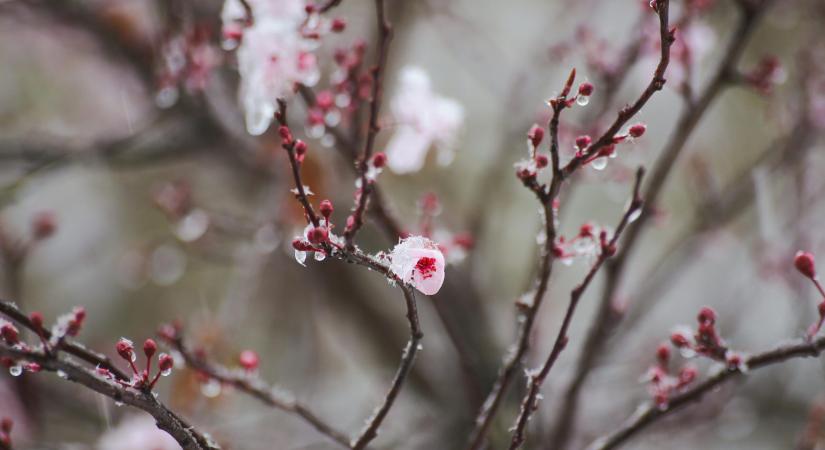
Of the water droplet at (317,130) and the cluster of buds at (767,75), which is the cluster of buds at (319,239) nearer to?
the water droplet at (317,130)

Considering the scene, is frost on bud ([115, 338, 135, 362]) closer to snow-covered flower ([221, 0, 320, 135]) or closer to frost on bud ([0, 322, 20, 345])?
frost on bud ([0, 322, 20, 345])

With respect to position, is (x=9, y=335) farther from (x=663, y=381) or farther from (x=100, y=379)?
(x=663, y=381)

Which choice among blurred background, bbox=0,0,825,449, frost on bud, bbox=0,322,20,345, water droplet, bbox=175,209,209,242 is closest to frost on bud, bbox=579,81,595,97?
blurred background, bbox=0,0,825,449

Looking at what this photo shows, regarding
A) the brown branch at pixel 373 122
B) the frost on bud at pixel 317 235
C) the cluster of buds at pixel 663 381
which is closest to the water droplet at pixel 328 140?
the brown branch at pixel 373 122

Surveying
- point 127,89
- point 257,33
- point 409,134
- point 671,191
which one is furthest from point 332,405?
point 671,191

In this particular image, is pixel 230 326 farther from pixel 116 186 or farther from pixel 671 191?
pixel 671 191

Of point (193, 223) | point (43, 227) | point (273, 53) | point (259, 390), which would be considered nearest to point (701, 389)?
point (259, 390)

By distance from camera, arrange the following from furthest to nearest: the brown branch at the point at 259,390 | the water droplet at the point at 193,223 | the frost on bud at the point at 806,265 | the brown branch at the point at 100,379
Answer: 1. the water droplet at the point at 193,223
2. the brown branch at the point at 259,390
3. the frost on bud at the point at 806,265
4. the brown branch at the point at 100,379
